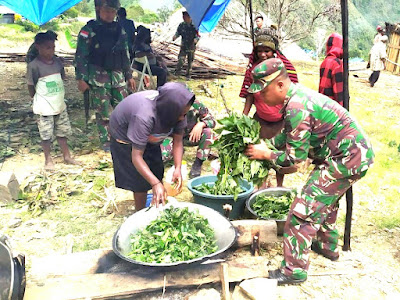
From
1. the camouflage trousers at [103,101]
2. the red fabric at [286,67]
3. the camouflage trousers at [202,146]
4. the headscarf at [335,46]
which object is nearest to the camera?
the red fabric at [286,67]

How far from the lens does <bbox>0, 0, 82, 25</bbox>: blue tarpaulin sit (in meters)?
6.67

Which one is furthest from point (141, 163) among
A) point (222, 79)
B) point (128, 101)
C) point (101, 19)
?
point (222, 79)

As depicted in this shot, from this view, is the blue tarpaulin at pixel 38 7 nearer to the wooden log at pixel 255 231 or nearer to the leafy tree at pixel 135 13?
the wooden log at pixel 255 231

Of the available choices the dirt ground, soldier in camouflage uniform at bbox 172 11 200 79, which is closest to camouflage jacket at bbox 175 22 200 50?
soldier in camouflage uniform at bbox 172 11 200 79

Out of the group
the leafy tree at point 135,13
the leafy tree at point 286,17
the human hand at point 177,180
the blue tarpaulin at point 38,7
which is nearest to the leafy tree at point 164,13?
the leafy tree at point 135,13

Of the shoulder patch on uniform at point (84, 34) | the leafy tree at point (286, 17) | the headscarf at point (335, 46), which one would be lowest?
the headscarf at point (335, 46)

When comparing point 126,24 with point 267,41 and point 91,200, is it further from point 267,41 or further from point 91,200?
point 267,41

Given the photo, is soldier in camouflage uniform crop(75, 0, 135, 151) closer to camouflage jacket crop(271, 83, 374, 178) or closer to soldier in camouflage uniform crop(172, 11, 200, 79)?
camouflage jacket crop(271, 83, 374, 178)

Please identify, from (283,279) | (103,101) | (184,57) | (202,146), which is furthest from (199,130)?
(184,57)

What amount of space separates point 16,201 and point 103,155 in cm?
179

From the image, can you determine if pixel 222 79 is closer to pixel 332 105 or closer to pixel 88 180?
pixel 88 180

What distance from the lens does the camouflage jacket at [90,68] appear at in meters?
5.81

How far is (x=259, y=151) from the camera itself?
311cm

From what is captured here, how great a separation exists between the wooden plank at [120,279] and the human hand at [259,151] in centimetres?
96
